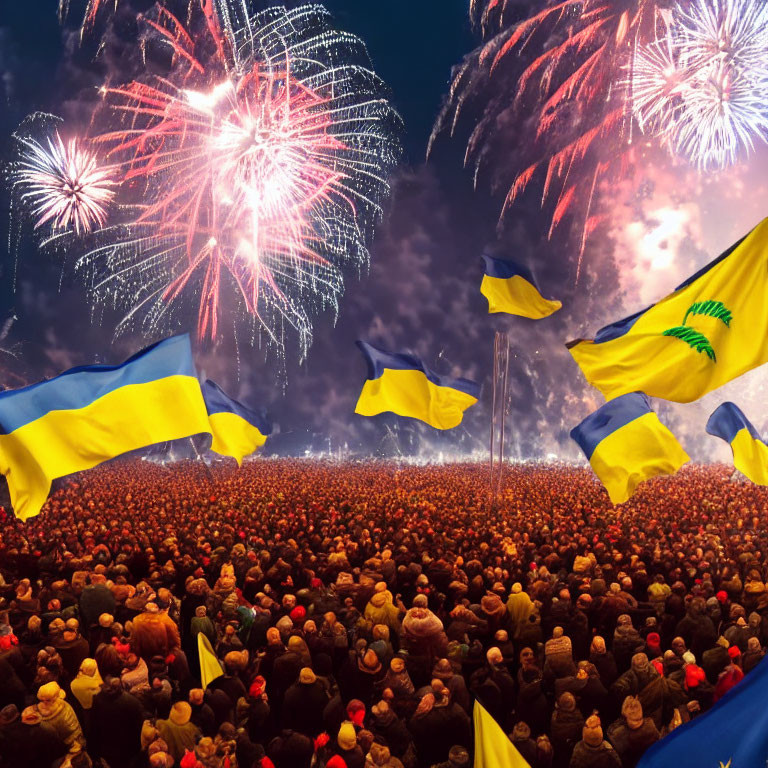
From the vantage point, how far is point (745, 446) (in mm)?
13391

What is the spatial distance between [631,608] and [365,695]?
3.84 metres

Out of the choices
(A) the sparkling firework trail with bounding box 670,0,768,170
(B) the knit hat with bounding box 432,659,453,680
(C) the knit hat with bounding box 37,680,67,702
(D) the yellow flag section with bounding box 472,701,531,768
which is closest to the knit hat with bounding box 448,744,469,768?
(B) the knit hat with bounding box 432,659,453,680

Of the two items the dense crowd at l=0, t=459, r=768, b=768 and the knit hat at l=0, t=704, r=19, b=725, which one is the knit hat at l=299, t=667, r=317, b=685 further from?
the knit hat at l=0, t=704, r=19, b=725

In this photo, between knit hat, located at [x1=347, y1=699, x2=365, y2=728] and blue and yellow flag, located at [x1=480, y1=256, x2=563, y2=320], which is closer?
knit hat, located at [x1=347, y1=699, x2=365, y2=728]

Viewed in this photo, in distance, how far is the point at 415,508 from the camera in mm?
19844

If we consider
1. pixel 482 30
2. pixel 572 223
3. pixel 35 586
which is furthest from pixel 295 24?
pixel 35 586

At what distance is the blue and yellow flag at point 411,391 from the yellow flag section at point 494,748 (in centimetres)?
1010

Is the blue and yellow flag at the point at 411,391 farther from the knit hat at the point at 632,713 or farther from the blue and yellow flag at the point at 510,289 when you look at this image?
the knit hat at the point at 632,713

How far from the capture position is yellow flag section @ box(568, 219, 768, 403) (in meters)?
6.71

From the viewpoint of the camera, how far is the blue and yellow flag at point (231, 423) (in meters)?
13.4

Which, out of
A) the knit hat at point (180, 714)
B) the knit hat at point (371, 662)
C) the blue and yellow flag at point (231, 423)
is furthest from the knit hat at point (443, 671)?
the blue and yellow flag at point (231, 423)

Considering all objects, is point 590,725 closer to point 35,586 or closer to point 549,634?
point 549,634

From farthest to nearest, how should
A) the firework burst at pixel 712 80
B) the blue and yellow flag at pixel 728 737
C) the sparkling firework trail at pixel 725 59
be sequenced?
the firework burst at pixel 712 80 < the sparkling firework trail at pixel 725 59 < the blue and yellow flag at pixel 728 737

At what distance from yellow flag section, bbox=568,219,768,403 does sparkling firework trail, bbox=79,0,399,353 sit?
2914cm
